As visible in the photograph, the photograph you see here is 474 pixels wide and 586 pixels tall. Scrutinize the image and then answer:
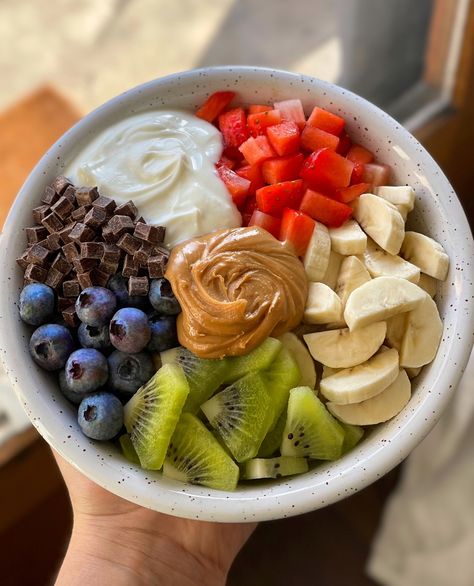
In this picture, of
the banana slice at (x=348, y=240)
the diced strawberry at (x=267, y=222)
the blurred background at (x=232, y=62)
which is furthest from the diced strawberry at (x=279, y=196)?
the blurred background at (x=232, y=62)

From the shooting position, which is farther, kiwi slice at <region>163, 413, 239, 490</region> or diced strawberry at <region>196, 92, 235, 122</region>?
diced strawberry at <region>196, 92, 235, 122</region>

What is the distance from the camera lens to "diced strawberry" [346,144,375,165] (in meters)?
1.67

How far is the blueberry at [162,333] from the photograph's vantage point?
4.96 feet

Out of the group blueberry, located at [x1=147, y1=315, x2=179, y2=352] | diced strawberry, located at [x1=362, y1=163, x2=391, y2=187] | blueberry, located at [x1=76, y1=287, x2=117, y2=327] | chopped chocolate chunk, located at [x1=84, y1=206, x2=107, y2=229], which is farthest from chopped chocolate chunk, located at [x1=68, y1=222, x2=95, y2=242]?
diced strawberry, located at [x1=362, y1=163, x2=391, y2=187]

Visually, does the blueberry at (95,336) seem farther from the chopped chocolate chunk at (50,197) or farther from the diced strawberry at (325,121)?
the diced strawberry at (325,121)

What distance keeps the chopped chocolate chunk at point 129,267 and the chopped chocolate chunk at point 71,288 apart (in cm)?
10

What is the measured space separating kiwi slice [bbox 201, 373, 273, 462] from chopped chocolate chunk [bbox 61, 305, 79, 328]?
32 cm

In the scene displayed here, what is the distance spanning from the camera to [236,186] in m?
1.64

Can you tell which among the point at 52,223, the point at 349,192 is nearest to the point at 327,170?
the point at 349,192

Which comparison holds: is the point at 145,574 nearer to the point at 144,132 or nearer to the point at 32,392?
the point at 32,392

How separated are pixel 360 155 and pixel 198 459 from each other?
31.0 inches

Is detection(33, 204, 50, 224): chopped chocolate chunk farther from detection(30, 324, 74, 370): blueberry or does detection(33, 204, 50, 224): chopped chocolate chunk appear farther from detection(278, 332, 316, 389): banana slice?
detection(278, 332, 316, 389): banana slice

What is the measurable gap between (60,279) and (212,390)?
40 centimetres

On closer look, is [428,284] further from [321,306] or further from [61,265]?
[61,265]
